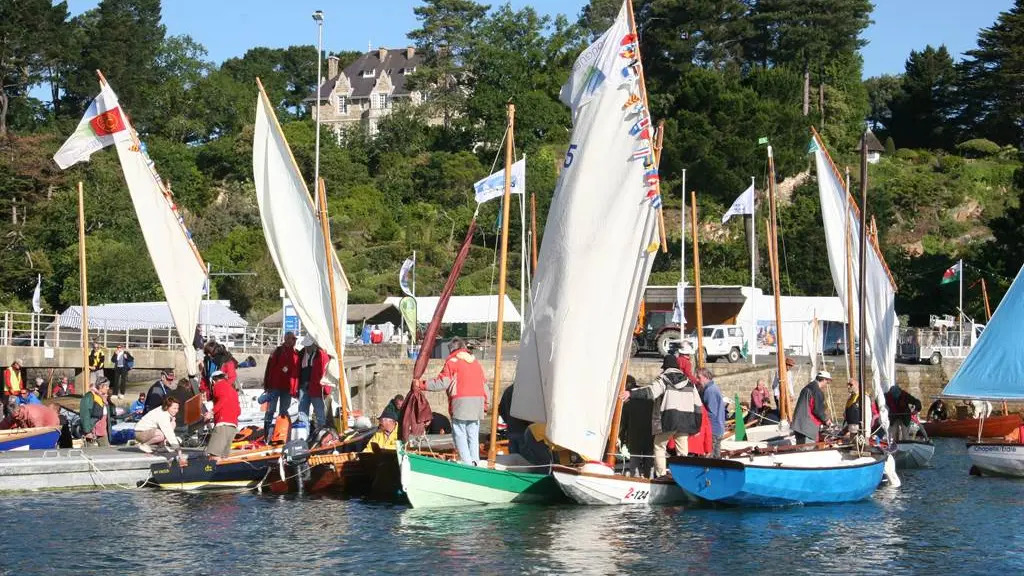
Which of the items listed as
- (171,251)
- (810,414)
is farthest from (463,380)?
(171,251)

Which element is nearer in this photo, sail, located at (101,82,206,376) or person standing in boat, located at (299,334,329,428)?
person standing in boat, located at (299,334,329,428)

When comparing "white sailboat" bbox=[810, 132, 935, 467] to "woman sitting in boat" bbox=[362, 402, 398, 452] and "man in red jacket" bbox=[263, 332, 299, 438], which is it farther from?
"man in red jacket" bbox=[263, 332, 299, 438]

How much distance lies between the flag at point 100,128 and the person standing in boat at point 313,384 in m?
6.75

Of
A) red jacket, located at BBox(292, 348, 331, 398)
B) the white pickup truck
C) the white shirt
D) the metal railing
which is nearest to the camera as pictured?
the white shirt

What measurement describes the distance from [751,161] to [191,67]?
177 ft

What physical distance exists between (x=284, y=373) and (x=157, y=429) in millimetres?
2645

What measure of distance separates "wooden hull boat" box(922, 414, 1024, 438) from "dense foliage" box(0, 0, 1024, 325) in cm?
1906

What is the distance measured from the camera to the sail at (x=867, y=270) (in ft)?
103

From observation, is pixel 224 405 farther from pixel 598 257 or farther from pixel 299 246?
pixel 598 257

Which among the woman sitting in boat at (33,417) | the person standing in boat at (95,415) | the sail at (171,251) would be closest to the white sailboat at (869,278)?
the sail at (171,251)

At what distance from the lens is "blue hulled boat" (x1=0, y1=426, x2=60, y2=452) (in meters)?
26.9

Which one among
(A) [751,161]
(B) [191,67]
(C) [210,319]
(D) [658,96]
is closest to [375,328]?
(C) [210,319]

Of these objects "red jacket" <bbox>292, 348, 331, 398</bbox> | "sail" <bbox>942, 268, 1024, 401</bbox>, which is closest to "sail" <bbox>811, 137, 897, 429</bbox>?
"sail" <bbox>942, 268, 1024, 401</bbox>

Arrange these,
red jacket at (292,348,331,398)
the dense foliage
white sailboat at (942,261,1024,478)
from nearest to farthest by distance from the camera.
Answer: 1. red jacket at (292,348,331,398)
2. white sailboat at (942,261,1024,478)
3. the dense foliage
